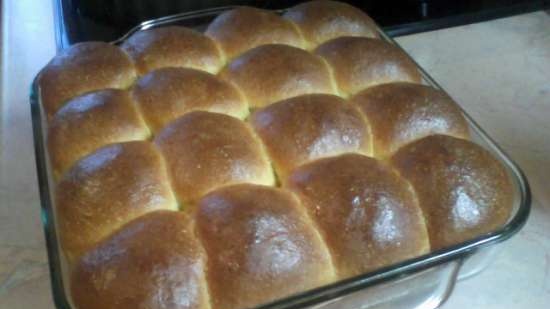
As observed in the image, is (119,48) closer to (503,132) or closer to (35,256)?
(35,256)

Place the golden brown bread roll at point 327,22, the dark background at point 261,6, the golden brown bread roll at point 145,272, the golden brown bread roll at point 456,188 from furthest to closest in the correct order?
the dark background at point 261,6, the golden brown bread roll at point 327,22, the golden brown bread roll at point 456,188, the golden brown bread roll at point 145,272

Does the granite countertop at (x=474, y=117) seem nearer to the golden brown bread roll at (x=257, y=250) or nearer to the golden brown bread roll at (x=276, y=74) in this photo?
the golden brown bread roll at (x=257, y=250)

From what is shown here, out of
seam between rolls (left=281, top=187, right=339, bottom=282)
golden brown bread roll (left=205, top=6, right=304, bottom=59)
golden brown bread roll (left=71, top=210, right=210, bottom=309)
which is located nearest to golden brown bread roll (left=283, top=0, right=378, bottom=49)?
golden brown bread roll (left=205, top=6, right=304, bottom=59)

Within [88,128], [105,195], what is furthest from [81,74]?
[105,195]

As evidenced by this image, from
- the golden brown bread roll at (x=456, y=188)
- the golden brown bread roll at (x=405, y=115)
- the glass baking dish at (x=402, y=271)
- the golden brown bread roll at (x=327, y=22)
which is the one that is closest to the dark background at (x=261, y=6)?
the golden brown bread roll at (x=327, y=22)

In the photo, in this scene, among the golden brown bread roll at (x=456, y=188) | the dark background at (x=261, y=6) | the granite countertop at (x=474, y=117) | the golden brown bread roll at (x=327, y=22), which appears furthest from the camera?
the dark background at (x=261, y=6)

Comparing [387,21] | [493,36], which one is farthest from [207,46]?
[493,36]

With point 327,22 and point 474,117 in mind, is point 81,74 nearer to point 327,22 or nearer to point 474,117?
point 327,22
